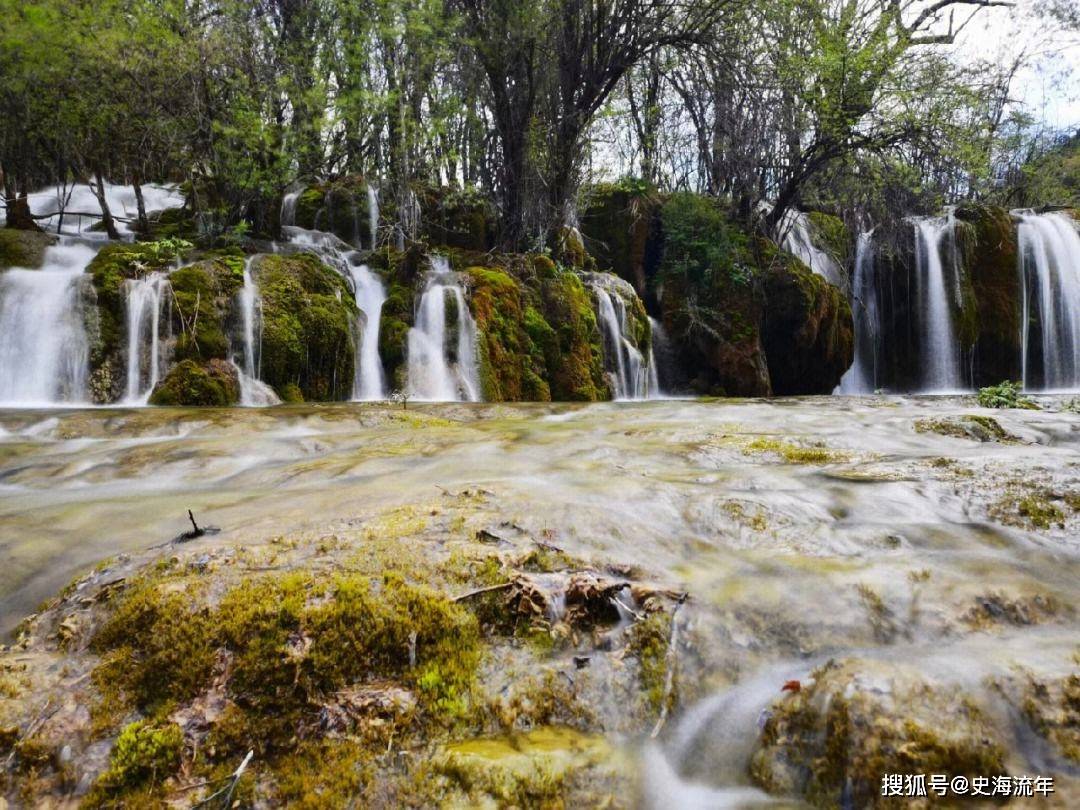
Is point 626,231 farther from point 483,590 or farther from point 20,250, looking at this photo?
point 483,590

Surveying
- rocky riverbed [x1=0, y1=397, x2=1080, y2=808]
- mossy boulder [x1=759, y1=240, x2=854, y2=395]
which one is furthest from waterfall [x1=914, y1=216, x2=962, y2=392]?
rocky riverbed [x1=0, y1=397, x2=1080, y2=808]

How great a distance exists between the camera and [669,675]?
1562 mm

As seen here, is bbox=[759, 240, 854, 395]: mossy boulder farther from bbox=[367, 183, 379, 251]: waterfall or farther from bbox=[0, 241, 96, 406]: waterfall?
bbox=[0, 241, 96, 406]: waterfall

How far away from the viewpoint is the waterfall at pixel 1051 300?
17.5 m

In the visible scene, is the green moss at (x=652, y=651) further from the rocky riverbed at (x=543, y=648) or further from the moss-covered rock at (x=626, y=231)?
the moss-covered rock at (x=626, y=231)

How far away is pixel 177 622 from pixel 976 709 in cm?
196

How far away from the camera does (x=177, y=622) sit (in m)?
1.52

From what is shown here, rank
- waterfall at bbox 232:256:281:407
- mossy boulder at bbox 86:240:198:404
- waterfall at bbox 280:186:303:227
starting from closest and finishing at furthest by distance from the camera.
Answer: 1. mossy boulder at bbox 86:240:198:404
2. waterfall at bbox 232:256:281:407
3. waterfall at bbox 280:186:303:227

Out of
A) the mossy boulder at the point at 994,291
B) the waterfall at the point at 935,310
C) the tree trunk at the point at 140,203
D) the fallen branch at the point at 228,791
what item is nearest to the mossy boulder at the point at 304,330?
the tree trunk at the point at 140,203

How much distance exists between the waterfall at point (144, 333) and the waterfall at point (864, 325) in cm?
1833

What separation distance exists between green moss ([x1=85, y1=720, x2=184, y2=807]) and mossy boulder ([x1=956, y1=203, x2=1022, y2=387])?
72.0ft

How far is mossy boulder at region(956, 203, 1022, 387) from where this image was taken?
58.1ft

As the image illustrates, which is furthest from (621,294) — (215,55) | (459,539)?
(459,539)

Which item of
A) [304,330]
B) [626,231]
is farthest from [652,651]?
[626,231]
